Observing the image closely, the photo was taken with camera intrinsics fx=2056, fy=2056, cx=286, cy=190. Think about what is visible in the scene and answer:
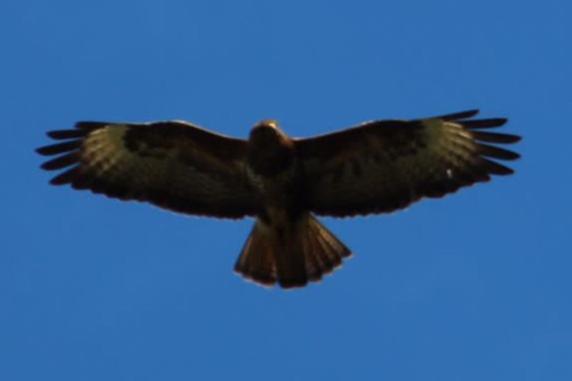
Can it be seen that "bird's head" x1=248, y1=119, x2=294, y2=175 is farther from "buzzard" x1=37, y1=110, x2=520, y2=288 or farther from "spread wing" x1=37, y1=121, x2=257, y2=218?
"spread wing" x1=37, y1=121, x2=257, y2=218

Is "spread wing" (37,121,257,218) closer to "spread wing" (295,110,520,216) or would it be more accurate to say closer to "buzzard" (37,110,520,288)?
"buzzard" (37,110,520,288)

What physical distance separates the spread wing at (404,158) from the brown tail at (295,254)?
0.34 m

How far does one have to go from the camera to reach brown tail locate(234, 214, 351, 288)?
20.7 m

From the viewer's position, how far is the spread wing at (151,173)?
2094 centimetres

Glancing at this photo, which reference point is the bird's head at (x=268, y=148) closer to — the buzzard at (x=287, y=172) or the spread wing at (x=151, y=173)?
the buzzard at (x=287, y=172)

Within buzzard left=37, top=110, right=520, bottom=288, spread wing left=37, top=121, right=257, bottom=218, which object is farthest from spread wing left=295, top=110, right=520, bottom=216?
spread wing left=37, top=121, right=257, bottom=218

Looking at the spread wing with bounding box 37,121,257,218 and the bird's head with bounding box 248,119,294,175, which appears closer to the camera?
the bird's head with bounding box 248,119,294,175

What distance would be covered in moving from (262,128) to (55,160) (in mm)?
2367

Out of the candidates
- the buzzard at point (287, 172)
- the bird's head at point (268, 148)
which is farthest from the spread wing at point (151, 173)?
the bird's head at point (268, 148)

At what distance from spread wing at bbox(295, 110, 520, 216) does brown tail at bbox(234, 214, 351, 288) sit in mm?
345

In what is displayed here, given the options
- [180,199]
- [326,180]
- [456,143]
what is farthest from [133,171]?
[456,143]

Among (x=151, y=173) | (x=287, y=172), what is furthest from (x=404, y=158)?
(x=151, y=173)

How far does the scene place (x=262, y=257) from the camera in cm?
2080

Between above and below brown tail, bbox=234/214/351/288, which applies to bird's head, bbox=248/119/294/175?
above
